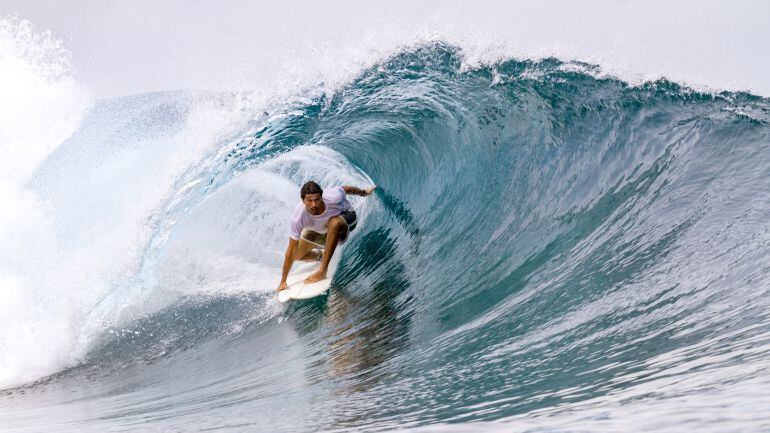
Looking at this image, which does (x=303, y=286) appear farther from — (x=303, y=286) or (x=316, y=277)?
(x=316, y=277)

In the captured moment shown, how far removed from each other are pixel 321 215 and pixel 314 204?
1.20 ft

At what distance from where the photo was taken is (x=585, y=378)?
2.70 m

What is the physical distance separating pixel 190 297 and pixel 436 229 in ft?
8.21

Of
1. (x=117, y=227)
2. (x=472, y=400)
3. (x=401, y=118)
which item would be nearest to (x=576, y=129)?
Answer: (x=401, y=118)

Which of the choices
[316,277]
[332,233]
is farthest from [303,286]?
[332,233]

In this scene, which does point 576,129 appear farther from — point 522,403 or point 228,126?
point 522,403

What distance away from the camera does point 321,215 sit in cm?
562

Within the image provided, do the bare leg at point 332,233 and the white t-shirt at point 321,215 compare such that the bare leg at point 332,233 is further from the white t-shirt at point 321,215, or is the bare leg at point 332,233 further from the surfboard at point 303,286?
the surfboard at point 303,286

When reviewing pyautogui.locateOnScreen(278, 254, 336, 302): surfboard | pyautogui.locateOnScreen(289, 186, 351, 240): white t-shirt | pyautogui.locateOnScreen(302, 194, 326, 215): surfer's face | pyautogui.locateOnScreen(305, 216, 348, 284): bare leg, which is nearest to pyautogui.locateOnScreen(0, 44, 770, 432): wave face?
pyautogui.locateOnScreen(278, 254, 336, 302): surfboard

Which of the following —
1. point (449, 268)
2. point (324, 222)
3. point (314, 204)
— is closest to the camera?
point (314, 204)

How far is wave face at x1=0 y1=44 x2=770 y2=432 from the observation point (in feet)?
9.23

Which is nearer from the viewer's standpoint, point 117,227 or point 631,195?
point 631,195

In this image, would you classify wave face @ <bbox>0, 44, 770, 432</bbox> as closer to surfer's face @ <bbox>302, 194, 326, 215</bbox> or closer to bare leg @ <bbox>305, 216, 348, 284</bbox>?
bare leg @ <bbox>305, 216, 348, 284</bbox>

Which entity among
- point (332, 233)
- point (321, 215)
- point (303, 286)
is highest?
point (321, 215)
